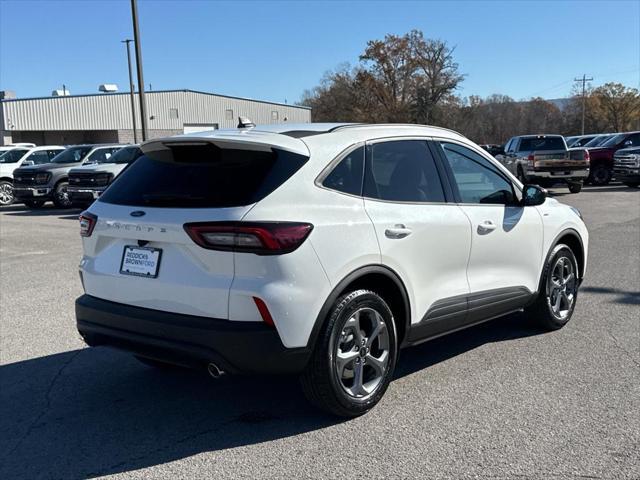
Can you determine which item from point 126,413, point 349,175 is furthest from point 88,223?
point 349,175

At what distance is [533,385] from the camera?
14.8 ft

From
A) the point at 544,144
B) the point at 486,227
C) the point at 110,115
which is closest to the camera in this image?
the point at 486,227

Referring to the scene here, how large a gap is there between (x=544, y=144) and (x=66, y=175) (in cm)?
1492

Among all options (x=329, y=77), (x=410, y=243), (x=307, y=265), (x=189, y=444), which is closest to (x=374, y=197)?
(x=410, y=243)

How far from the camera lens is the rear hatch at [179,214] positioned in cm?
→ 356

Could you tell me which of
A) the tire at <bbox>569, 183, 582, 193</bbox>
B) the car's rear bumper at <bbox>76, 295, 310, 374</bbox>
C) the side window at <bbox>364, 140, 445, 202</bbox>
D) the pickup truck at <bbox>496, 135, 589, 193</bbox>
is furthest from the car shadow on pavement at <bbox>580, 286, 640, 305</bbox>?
the tire at <bbox>569, 183, 582, 193</bbox>

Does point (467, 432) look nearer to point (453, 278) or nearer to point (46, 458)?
point (453, 278)

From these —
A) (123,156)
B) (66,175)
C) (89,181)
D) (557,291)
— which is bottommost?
(557,291)

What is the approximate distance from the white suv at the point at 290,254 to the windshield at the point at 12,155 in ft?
65.3

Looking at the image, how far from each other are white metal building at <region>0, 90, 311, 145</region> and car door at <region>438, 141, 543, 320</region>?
44.8 m

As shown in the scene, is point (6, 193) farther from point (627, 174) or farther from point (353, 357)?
point (627, 174)

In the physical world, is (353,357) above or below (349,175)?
below

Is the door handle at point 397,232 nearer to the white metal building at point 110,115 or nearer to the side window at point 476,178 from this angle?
the side window at point 476,178

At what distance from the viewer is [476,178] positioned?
5121 millimetres
